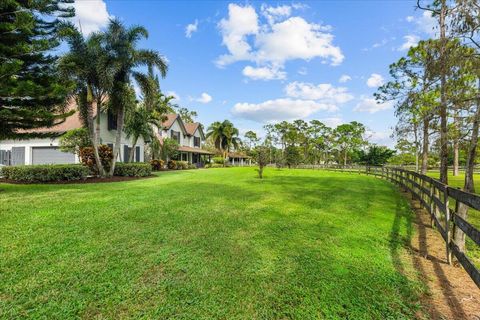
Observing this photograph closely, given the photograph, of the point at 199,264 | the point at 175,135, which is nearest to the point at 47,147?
the point at 175,135

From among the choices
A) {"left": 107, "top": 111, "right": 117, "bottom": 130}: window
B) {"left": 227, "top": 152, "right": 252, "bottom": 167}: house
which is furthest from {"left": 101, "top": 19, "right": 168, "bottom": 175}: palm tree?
{"left": 227, "top": 152, "right": 252, "bottom": 167}: house

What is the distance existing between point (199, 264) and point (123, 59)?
46.8 feet

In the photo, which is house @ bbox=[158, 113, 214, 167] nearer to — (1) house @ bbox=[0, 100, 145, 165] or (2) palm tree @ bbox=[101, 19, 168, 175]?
(1) house @ bbox=[0, 100, 145, 165]

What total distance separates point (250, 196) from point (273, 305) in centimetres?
700

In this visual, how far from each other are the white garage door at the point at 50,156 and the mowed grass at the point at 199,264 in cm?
1358

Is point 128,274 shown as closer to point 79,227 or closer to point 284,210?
point 79,227

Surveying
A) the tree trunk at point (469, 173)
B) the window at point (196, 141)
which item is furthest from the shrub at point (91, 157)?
the window at point (196, 141)

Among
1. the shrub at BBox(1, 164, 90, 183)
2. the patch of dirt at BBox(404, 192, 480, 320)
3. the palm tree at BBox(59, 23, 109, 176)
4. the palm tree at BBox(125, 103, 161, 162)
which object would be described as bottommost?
the patch of dirt at BBox(404, 192, 480, 320)

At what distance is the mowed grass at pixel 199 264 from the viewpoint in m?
3.07

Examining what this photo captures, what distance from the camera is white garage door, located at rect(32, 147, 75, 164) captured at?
19141 millimetres

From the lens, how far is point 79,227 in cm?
552

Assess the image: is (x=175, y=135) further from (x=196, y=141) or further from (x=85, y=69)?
(x=85, y=69)

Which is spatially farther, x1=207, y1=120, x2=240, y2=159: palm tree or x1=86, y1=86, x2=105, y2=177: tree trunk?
x1=207, y1=120, x2=240, y2=159: palm tree

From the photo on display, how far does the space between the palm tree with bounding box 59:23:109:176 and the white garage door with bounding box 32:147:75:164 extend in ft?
18.7
